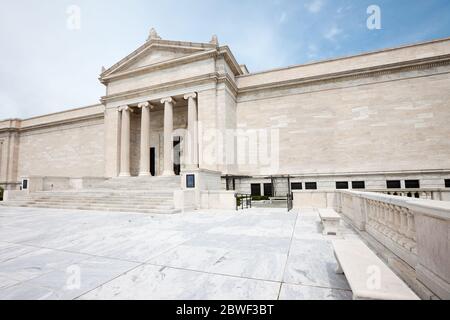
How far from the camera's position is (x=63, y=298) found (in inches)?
116

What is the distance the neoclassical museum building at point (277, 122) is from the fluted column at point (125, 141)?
109 millimetres

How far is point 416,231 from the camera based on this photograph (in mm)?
3227

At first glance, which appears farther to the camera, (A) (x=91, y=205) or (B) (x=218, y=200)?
(A) (x=91, y=205)

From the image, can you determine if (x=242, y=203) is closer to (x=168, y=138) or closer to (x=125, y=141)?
(x=168, y=138)

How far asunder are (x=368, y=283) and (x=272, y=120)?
20.9 metres

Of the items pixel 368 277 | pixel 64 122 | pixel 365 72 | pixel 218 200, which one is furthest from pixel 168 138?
pixel 368 277

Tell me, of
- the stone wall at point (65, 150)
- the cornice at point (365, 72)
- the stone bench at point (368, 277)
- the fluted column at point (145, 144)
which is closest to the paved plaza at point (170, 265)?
the stone bench at point (368, 277)

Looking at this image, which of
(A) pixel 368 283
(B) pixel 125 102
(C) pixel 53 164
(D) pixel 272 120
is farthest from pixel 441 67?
(C) pixel 53 164

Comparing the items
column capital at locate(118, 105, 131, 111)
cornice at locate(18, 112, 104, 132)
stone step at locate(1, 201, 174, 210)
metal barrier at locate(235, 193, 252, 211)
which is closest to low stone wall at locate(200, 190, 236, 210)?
metal barrier at locate(235, 193, 252, 211)

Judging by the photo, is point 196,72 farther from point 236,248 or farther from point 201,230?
point 236,248

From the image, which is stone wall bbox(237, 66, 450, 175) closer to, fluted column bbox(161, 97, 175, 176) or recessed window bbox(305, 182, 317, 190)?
recessed window bbox(305, 182, 317, 190)

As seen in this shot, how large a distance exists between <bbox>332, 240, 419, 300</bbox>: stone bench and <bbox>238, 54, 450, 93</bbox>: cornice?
20782mm

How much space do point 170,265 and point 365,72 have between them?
22.8m

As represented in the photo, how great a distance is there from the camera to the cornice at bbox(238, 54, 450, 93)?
18.5 metres
